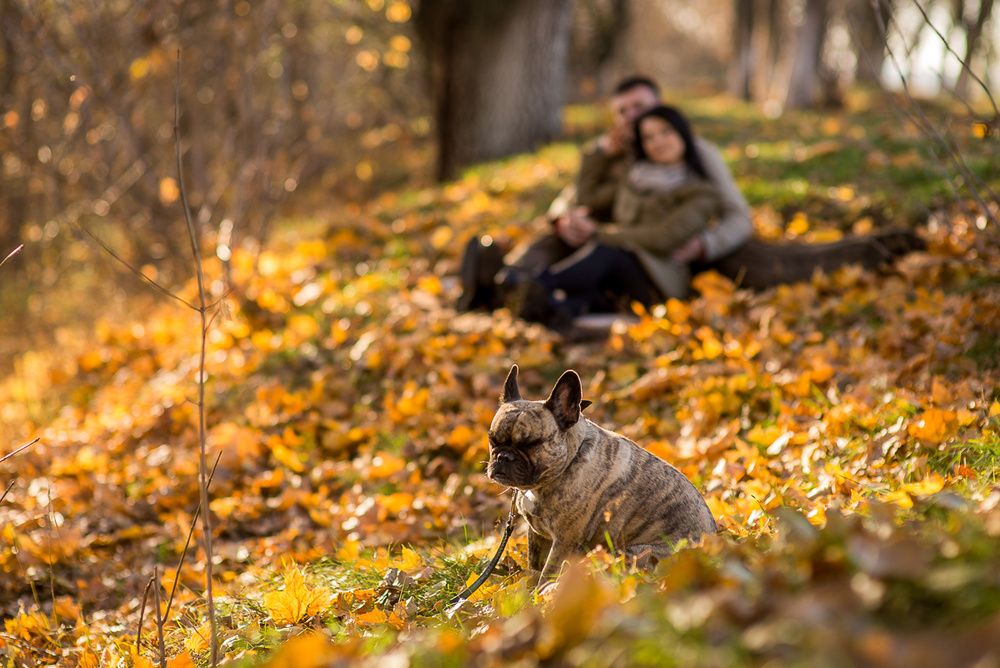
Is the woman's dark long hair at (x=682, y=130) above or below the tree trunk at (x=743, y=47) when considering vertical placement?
below

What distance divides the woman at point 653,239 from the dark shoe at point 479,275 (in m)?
0.42

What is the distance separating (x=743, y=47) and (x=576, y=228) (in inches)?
749

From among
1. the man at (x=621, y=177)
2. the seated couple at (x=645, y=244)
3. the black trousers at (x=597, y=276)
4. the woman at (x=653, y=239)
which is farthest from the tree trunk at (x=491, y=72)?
the black trousers at (x=597, y=276)

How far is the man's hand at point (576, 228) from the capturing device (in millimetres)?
6277

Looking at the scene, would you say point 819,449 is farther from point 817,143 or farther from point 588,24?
point 588,24

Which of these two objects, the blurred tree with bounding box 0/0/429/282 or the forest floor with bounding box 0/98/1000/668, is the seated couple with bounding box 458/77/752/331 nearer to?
the forest floor with bounding box 0/98/1000/668

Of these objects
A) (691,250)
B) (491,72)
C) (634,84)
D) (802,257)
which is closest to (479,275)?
(691,250)

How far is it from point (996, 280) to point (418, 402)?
4052mm

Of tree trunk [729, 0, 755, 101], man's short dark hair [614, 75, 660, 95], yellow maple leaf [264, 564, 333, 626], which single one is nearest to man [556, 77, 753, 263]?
man's short dark hair [614, 75, 660, 95]

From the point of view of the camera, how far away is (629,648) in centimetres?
140

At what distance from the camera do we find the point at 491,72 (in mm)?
10703

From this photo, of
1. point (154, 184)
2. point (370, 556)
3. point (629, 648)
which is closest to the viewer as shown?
point (629, 648)

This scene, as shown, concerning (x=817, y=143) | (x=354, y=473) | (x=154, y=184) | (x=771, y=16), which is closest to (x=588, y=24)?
(x=771, y=16)

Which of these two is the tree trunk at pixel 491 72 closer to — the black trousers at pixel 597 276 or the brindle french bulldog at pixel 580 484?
the black trousers at pixel 597 276
